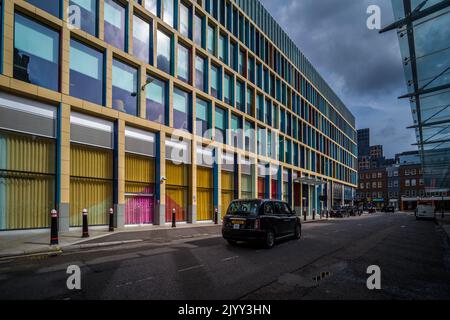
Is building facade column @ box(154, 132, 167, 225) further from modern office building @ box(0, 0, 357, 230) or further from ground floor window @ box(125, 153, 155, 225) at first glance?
ground floor window @ box(125, 153, 155, 225)

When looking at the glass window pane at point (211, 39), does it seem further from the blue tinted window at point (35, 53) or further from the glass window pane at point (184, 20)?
the blue tinted window at point (35, 53)

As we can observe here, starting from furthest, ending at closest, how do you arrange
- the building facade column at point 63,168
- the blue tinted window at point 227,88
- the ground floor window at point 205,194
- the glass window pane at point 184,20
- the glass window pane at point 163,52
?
1. the blue tinted window at point 227,88
2. the ground floor window at point 205,194
3. the glass window pane at point 184,20
4. the glass window pane at point 163,52
5. the building facade column at point 63,168

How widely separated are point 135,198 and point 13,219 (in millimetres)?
6903

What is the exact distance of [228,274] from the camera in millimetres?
6785

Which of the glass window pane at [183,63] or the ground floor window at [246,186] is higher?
the glass window pane at [183,63]

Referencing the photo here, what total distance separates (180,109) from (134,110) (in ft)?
14.7

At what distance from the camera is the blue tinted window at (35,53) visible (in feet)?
44.5

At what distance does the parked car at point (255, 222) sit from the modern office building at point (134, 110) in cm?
829

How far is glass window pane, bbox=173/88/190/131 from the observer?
2225cm

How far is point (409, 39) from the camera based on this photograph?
9.44m

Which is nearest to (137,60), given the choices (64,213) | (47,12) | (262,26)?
(47,12)

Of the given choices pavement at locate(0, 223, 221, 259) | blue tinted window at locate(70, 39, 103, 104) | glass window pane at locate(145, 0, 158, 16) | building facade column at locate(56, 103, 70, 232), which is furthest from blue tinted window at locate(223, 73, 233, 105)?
pavement at locate(0, 223, 221, 259)

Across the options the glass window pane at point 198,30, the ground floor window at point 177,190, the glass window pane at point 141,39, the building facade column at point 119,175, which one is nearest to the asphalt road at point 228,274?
the building facade column at point 119,175
